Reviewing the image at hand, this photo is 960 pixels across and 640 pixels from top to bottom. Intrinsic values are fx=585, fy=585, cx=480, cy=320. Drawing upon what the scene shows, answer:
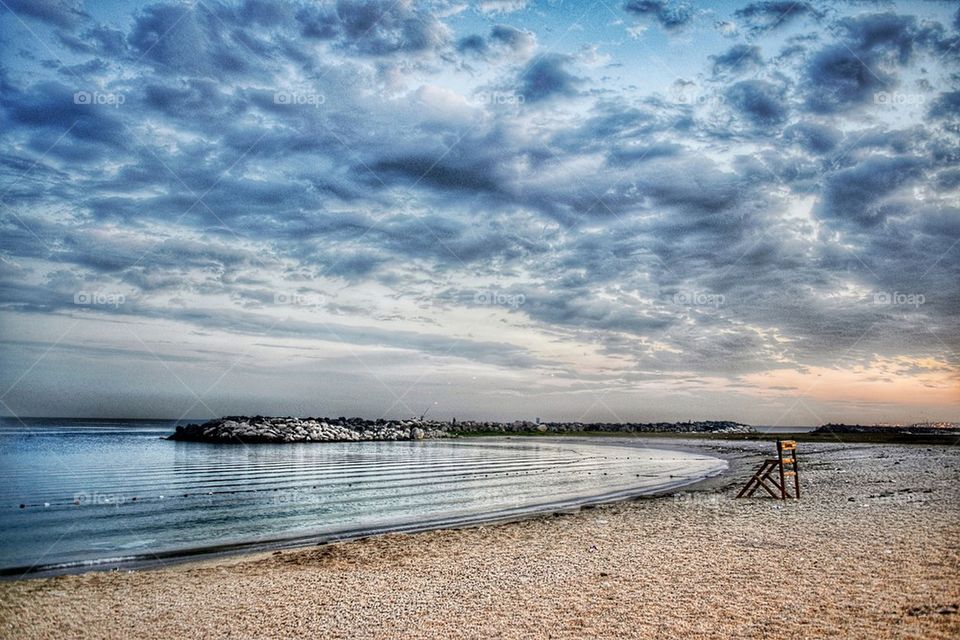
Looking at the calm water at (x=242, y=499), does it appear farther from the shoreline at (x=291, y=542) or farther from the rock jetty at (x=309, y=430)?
the rock jetty at (x=309, y=430)

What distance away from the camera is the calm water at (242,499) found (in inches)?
623

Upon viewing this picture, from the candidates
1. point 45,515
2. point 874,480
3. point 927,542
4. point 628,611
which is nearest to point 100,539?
point 45,515

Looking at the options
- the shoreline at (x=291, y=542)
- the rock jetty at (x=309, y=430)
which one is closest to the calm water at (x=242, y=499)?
the shoreline at (x=291, y=542)

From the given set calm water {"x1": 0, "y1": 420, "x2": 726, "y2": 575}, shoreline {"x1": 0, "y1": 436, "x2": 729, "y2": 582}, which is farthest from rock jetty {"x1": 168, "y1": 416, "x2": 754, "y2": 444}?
shoreline {"x1": 0, "y1": 436, "x2": 729, "y2": 582}

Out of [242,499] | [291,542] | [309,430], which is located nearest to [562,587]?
[291,542]

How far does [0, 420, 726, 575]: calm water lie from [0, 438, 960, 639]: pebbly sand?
3.00 meters

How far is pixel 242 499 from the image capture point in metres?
24.0

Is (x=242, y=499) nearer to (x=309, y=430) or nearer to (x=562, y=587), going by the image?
(x=562, y=587)

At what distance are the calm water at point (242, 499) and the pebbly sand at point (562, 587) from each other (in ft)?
9.83

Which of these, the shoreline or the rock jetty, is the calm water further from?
the rock jetty

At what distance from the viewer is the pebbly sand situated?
311 inches

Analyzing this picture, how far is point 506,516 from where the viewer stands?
19.5 metres

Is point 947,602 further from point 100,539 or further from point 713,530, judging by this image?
point 100,539

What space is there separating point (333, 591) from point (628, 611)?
17.0 ft
